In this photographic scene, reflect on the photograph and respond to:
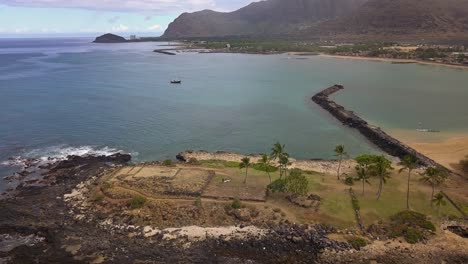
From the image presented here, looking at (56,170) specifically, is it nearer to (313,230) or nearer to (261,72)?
(313,230)

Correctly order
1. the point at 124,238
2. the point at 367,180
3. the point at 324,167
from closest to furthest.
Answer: the point at 124,238 < the point at 367,180 < the point at 324,167

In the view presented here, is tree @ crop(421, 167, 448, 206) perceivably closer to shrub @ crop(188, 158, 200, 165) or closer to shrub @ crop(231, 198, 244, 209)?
shrub @ crop(231, 198, 244, 209)

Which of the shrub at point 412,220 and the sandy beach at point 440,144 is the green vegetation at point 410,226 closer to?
the shrub at point 412,220

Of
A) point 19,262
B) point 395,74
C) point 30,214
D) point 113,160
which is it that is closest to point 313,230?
point 19,262

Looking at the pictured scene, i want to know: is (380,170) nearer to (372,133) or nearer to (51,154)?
(372,133)

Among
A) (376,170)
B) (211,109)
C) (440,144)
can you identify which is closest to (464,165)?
(440,144)
